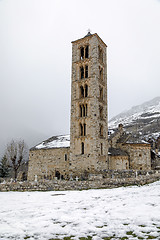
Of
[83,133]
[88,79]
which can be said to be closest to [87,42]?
[88,79]

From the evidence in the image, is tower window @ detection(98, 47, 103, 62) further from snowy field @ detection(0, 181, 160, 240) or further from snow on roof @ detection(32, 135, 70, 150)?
snowy field @ detection(0, 181, 160, 240)

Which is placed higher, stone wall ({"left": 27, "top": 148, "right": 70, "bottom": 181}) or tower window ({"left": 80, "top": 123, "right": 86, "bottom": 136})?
tower window ({"left": 80, "top": 123, "right": 86, "bottom": 136})

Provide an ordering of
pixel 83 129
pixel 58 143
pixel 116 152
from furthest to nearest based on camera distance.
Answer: pixel 58 143 < pixel 116 152 < pixel 83 129

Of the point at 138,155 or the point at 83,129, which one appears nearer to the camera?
the point at 83,129

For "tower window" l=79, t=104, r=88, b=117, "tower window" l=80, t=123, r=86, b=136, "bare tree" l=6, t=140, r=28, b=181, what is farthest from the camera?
"bare tree" l=6, t=140, r=28, b=181

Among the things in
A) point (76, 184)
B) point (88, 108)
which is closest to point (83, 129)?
point (88, 108)

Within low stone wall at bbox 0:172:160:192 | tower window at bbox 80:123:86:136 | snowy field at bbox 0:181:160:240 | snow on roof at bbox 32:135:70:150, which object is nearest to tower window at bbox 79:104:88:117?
tower window at bbox 80:123:86:136

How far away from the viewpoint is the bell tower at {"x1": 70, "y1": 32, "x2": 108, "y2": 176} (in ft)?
90.8

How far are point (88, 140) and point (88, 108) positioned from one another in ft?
15.7

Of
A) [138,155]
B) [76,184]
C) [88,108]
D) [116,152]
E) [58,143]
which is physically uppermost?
[88,108]

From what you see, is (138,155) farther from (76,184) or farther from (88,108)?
Answer: (76,184)

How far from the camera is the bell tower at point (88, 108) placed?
27.7m

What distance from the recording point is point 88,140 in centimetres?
2811

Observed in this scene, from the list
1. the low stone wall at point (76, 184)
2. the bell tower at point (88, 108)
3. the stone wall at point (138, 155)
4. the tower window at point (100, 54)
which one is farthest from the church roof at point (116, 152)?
the tower window at point (100, 54)
